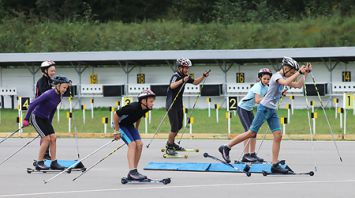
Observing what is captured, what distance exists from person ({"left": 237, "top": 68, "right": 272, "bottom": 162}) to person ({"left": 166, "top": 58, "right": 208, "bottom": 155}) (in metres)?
1.51

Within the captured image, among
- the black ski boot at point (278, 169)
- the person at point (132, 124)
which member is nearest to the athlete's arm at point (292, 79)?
the black ski boot at point (278, 169)

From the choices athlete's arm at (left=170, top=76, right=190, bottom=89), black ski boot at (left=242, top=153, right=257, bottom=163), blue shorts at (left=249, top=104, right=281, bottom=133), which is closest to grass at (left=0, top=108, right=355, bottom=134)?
athlete's arm at (left=170, top=76, right=190, bottom=89)

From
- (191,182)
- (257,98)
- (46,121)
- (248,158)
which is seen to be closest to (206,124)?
(248,158)

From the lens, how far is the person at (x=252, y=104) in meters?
16.1

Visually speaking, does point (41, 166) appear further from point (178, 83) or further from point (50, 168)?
point (178, 83)

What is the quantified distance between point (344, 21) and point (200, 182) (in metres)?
42.1

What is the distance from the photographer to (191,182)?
13680 millimetres

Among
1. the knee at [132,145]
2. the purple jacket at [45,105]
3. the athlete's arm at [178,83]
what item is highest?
the athlete's arm at [178,83]

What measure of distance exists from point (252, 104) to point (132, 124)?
385 centimetres

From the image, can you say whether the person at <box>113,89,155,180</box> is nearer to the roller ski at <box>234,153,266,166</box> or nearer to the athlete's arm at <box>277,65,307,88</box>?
the athlete's arm at <box>277,65,307,88</box>

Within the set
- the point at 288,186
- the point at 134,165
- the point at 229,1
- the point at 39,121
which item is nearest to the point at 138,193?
the point at 134,165

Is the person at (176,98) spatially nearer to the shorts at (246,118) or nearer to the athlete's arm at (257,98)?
the shorts at (246,118)

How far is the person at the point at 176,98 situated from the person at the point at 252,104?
1.51m

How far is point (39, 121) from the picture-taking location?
1534 cm
